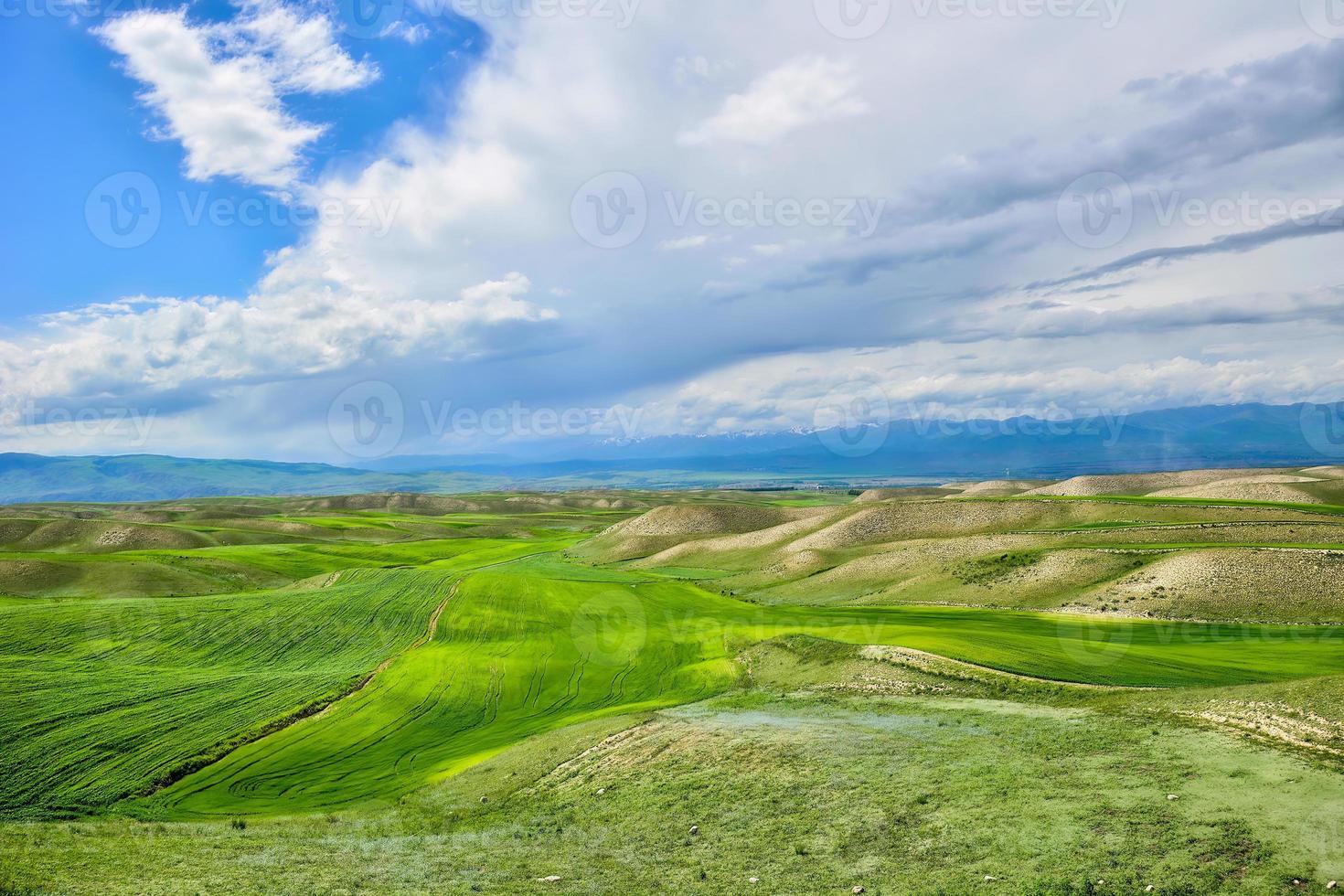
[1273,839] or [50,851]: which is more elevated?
[50,851]

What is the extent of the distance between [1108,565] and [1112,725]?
39.4m

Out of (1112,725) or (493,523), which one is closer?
(1112,725)

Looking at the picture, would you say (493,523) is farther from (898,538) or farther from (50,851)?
(50,851)

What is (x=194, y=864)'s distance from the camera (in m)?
17.8

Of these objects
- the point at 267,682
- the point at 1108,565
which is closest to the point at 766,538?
the point at 1108,565

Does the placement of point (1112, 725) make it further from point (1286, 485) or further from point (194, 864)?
point (1286, 485)

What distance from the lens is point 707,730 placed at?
91.5 feet

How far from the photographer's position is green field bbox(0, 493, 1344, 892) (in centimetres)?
1703

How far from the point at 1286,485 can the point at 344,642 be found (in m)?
114

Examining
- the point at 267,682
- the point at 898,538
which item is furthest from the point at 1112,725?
the point at 898,538

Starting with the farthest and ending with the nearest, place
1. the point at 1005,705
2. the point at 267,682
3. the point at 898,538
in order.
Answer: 1. the point at 898,538
2. the point at 267,682
3. the point at 1005,705

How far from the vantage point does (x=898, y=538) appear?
8581cm

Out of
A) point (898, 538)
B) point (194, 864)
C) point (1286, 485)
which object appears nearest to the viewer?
point (194, 864)

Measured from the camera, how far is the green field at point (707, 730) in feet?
55.9
